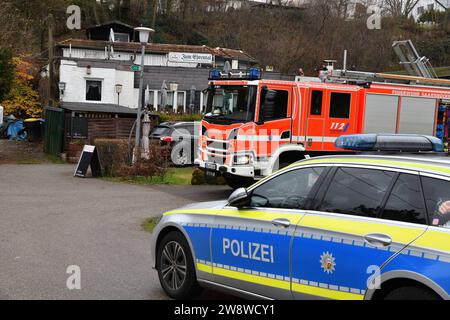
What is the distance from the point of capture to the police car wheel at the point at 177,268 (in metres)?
6.26

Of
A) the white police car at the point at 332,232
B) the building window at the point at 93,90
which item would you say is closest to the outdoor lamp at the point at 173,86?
the building window at the point at 93,90

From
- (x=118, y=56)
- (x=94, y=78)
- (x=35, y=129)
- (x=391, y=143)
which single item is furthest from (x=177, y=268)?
(x=118, y=56)

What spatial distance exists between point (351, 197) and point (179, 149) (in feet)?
58.5

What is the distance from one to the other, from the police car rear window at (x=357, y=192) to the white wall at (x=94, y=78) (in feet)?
93.6

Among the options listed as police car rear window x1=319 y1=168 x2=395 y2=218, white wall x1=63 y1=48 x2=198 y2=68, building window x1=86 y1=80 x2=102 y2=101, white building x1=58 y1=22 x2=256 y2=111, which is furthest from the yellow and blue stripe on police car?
white wall x1=63 y1=48 x2=198 y2=68

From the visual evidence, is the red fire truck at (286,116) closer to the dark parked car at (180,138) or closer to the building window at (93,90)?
the dark parked car at (180,138)

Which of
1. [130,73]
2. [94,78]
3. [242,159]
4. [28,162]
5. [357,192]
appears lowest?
[28,162]

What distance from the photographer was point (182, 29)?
57281mm

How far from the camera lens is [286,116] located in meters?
14.2

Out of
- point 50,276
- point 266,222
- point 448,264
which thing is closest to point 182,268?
point 266,222

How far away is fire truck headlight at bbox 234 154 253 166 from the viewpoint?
1386cm

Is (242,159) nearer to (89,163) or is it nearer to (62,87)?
(89,163)

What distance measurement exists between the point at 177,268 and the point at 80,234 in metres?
4.08
